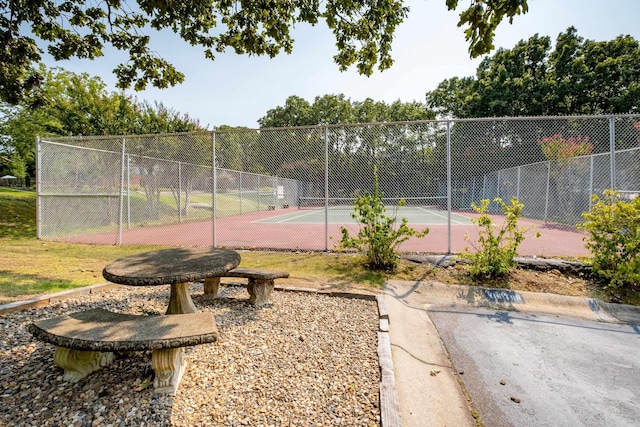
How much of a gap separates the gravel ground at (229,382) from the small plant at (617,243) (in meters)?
3.80

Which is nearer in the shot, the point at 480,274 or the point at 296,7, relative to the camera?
the point at 480,274

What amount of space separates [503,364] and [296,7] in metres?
6.17

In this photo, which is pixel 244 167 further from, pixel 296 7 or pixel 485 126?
pixel 485 126

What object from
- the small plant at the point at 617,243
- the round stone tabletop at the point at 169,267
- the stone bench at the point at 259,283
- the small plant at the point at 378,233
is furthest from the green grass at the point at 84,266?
the small plant at the point at 617,243

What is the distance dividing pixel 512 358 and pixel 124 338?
10.5ft

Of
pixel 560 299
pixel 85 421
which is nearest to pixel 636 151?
pixel 560 299

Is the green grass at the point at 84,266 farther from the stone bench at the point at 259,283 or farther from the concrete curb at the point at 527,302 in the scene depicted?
the stone bench at the point at 259,283

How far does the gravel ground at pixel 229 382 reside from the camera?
5.96 feet

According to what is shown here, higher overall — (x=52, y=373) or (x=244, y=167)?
(x=244, y=167)

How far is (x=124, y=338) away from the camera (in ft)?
6.00

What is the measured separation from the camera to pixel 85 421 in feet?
5.71

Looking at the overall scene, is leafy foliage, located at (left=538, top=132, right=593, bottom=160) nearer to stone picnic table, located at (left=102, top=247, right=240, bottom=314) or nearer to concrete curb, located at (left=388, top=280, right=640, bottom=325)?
concrete curb, located at (left=388, top=280, right=640, bottom=325)

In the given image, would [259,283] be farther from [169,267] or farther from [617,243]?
[617,243]

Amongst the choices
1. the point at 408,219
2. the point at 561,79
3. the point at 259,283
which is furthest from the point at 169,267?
the point at 561,79
